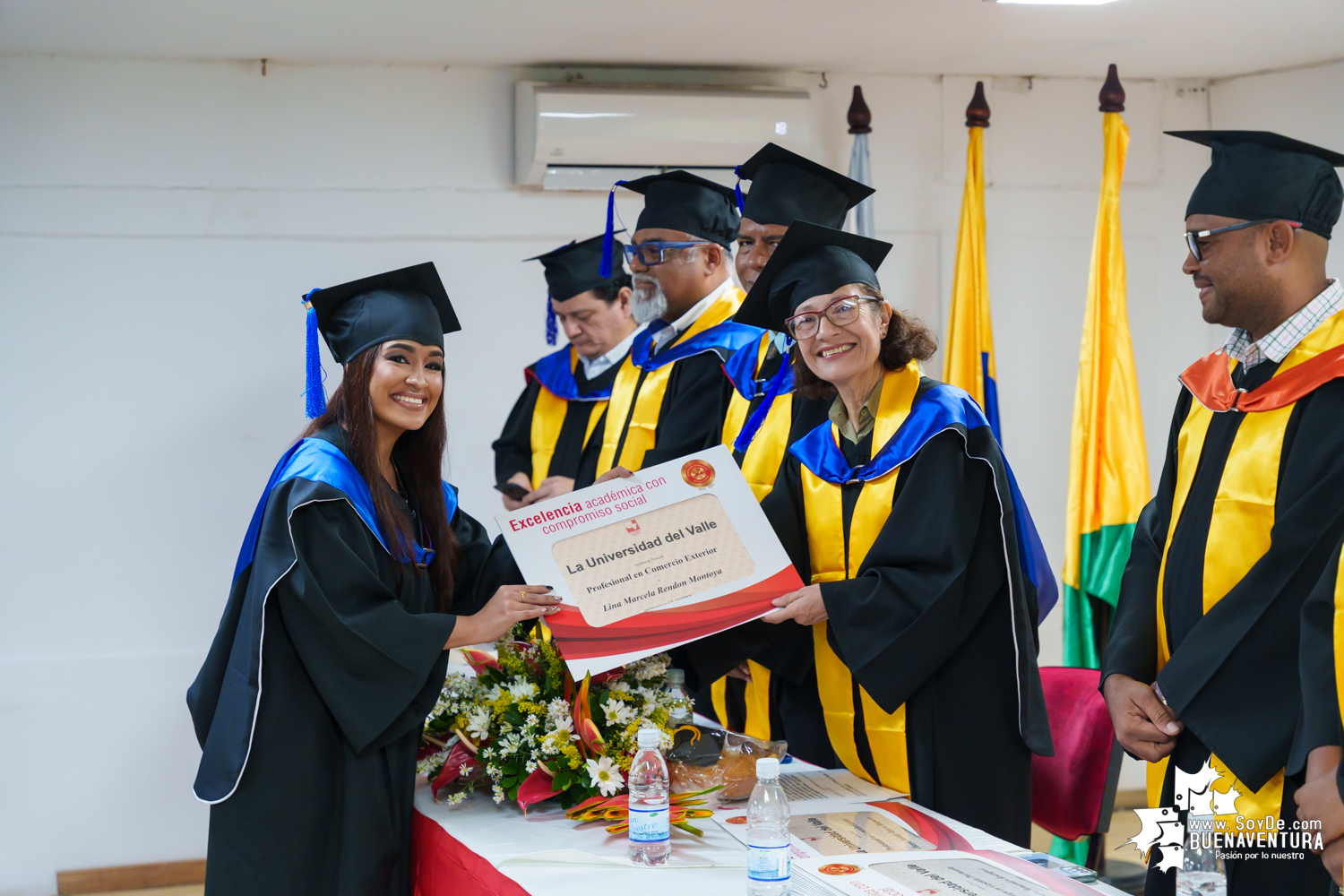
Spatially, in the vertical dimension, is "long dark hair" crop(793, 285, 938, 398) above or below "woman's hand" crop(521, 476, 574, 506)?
above

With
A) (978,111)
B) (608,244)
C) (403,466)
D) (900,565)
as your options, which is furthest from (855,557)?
Result: (978,111)

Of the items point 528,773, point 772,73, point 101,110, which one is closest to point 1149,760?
point 528,773

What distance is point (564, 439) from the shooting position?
4.27 meters

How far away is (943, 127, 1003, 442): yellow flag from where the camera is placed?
15.8 feet

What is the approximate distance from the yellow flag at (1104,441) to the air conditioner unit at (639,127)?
1.27m

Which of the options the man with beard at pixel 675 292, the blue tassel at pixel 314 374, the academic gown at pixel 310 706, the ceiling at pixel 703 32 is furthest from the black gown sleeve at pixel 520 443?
the academic gown at pixel 310 706

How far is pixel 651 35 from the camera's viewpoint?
14.5 ft

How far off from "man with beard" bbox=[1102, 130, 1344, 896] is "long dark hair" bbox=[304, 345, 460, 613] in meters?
1.43

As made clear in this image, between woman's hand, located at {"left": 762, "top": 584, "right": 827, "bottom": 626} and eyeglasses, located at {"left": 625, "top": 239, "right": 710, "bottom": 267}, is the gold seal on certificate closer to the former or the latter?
woman's hand, located at {"left": 762, "top": 584, "right": 827, "bottom": 626}

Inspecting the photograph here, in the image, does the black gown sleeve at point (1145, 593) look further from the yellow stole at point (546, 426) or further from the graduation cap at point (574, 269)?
the yellow stole at point (546, 426)

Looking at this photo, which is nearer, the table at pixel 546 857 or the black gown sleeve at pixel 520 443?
the table at pixel 546 857

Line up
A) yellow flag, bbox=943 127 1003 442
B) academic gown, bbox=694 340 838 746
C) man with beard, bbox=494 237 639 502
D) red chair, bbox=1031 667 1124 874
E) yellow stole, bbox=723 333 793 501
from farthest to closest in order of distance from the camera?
yellow flag, bbox=943 127 1003 442, man with beard, bbox=494 237 639 502, yellow stole, bbox=723 333 793 501, academic gown, bbox=694 340 838 746, red chair, bbox=1031 667 1124 874

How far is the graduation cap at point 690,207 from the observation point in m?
3.57

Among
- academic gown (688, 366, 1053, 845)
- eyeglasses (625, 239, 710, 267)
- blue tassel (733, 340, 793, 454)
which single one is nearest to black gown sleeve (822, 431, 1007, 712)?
academic gown (688, 366, 1053, 845)
